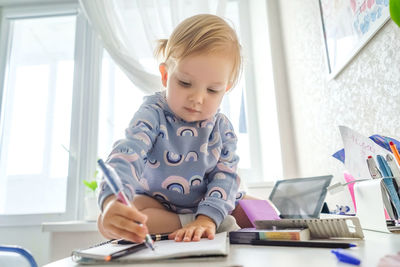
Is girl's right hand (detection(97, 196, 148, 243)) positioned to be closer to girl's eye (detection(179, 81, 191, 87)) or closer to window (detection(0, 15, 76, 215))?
girl's eye (detection(179, 81, 191, 87))

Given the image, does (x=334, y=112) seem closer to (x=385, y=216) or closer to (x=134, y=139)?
(x=385, y=216)

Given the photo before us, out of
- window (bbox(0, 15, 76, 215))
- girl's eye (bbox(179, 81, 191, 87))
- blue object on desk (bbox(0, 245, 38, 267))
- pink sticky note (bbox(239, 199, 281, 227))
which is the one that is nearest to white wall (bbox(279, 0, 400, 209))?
pink sticky note (bbox(239, 199, 281, 227))

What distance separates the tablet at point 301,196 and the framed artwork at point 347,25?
14.9 inches

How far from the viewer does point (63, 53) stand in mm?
1966

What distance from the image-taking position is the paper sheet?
21.8 inches

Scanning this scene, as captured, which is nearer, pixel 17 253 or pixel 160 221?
pixel 160 221

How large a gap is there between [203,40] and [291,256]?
1.46 ft

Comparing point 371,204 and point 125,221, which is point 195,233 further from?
point 371,204

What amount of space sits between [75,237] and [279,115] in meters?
1.03

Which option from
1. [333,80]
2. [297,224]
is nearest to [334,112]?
[333,80]

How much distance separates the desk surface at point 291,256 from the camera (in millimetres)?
283

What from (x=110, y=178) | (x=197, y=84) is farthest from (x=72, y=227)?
(x=110, y=178)

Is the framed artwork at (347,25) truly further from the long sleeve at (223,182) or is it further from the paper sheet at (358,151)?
the long sleeve at (223,182)

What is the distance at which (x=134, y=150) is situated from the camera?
1.75 feet
